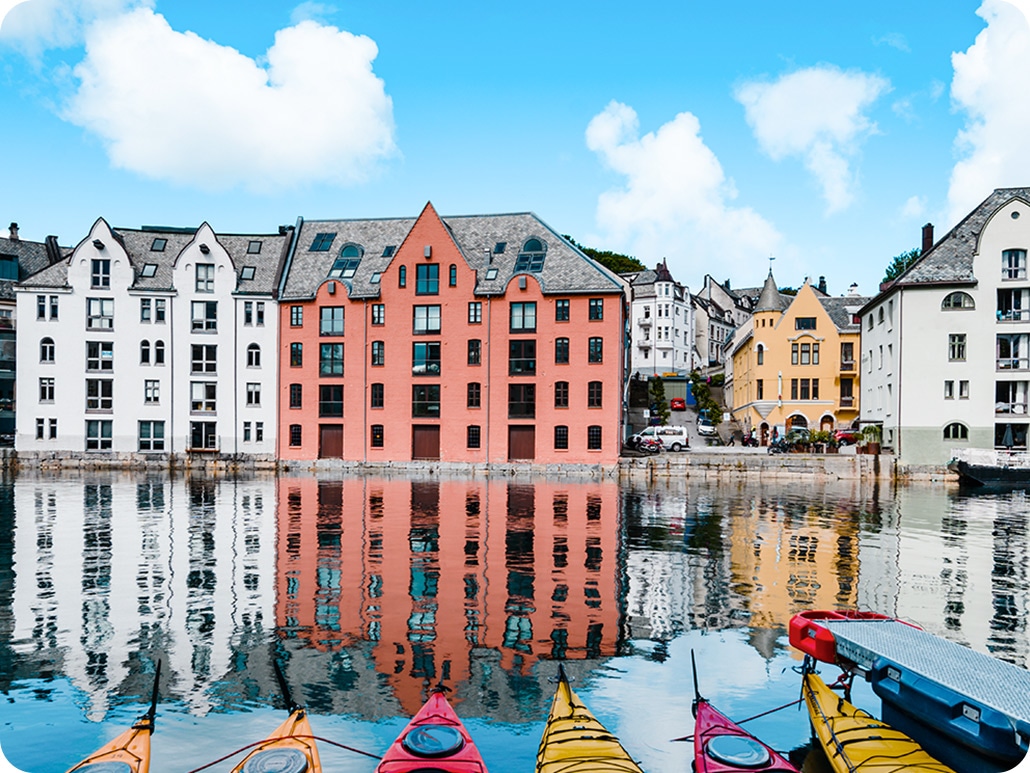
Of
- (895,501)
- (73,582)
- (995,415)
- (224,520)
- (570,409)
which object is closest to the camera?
(73,582)

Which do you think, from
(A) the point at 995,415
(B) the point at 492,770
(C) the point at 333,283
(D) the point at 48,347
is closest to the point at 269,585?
(B) the point at 492,770

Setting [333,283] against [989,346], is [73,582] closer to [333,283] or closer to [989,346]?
[333,283]

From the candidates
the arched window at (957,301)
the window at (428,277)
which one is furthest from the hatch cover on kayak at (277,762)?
the arched window at (957,301)

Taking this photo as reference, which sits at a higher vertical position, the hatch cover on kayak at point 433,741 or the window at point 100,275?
the window at point 100,275

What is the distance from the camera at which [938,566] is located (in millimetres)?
23344

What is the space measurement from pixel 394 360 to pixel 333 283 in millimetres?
8299

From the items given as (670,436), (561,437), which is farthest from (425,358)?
(670,436)

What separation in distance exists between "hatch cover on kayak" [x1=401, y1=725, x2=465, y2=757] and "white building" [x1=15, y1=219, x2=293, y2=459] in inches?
2344

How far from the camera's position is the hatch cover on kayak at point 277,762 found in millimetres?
8539

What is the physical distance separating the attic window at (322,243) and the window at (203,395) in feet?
47.3

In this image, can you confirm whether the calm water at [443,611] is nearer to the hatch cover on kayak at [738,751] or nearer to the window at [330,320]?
the hatch cover on kayak at [738,751]

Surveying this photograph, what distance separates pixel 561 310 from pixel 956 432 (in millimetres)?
29652

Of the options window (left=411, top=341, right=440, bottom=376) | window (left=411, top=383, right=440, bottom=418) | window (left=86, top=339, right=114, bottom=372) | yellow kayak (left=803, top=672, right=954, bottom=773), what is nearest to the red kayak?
yellow kayak (left=803, top=672, right=954, bottom=773)

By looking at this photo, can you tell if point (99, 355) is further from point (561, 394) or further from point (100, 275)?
point (561, 394)
